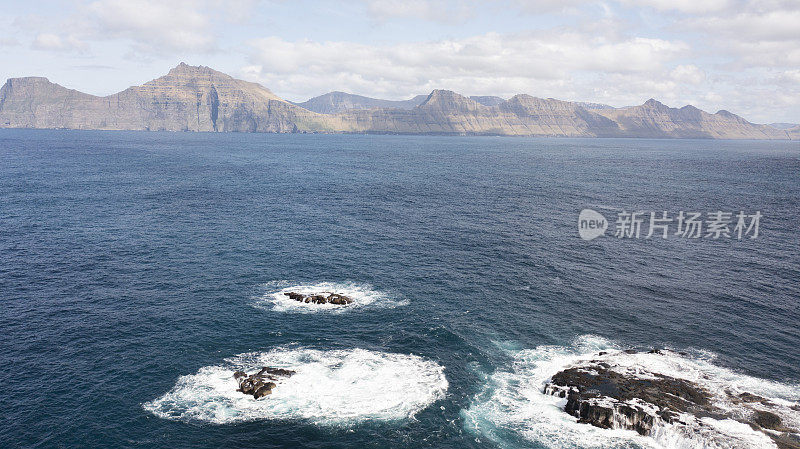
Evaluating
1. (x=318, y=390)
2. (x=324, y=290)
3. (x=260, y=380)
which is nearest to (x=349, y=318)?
(x=324, y=290)

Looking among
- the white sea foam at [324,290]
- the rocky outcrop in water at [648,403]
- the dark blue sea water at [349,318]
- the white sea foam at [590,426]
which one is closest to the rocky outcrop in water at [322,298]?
the white sea foam at [324,290]

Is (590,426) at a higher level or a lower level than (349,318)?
lower

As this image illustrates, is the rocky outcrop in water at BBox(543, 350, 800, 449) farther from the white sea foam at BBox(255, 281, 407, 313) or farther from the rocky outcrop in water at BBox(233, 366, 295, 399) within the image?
the rocky outcrop in water at BBox(233, 366, 295, 399)

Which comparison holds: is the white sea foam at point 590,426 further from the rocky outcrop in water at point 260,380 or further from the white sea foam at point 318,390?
the rocky outcrop in water at point 260,380

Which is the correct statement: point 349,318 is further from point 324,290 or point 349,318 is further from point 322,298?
point 324,290

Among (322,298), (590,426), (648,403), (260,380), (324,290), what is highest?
(322,298)
